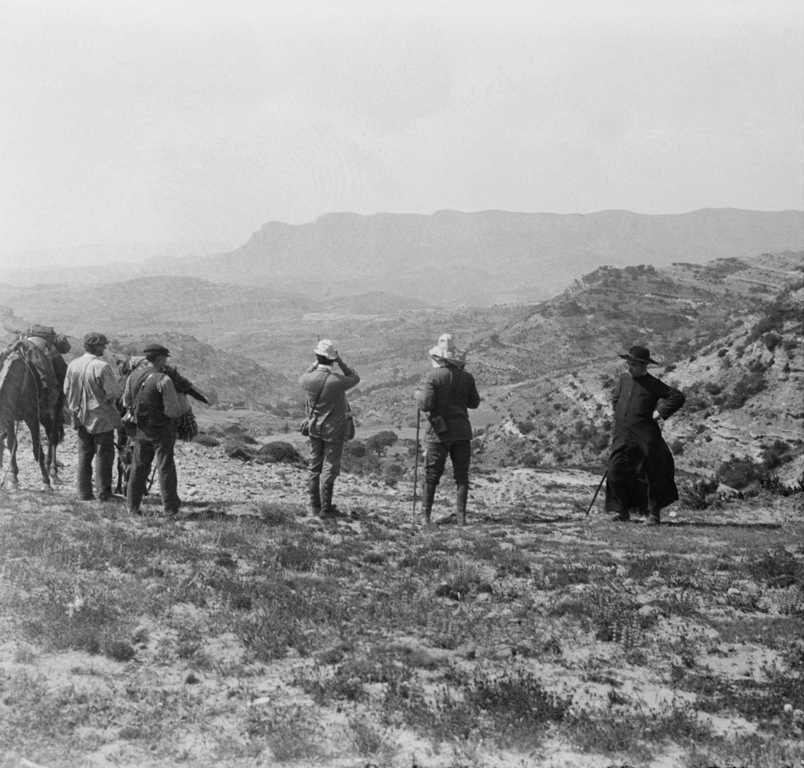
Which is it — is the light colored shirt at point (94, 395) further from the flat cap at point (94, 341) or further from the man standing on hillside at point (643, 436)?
the man standing on hillside at point (643, 436)

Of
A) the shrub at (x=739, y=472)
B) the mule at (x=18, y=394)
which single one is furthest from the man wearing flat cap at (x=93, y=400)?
the shrub at (x=739, y=472)

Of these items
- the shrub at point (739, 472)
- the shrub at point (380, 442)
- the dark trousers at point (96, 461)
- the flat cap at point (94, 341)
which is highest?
the flat cap at point (94, 341)

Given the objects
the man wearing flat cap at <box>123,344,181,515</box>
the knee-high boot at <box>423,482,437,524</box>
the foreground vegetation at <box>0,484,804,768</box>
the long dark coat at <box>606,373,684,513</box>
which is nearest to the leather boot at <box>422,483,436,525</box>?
the knee-high boot at <box>423,482,437,524</box>

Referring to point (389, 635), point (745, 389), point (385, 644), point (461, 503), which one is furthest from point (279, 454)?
point (385, 644)

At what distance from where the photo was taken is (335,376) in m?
10.6

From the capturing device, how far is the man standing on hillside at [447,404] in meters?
10.7

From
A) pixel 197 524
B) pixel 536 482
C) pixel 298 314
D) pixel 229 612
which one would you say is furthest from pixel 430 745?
pixel 298 314

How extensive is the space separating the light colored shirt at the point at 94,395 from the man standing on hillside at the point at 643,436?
7153 mm

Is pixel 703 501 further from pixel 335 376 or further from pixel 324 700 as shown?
pixel 324 700

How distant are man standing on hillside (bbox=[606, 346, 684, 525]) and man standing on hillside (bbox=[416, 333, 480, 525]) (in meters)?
2.36

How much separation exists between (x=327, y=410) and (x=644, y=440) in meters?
4.63

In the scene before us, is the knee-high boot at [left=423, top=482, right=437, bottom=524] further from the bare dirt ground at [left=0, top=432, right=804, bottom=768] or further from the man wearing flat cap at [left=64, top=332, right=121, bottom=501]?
the man wearing flat cap at [left=64, top=332, right=121, bottom=501]

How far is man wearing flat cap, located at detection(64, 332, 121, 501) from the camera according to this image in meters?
10.8

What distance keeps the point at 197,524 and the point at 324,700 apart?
4986 mm
